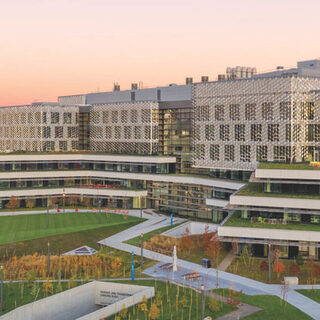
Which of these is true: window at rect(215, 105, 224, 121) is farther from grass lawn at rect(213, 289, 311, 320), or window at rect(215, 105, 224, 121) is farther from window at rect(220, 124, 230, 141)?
grass lawn at rect(213, 289, 311, 320)

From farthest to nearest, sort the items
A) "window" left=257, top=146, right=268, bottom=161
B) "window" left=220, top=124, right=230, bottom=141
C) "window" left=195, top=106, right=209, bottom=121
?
"window" left=195, top=106, right=209, bottom=121 < "window" left=220, top=124, right=230, bottom=141 < "window" left=257, top=146, right=268, bottom=161

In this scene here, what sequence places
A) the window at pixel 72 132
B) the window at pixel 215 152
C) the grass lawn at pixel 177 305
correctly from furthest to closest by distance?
the window at pixel 72 132
the window at pixel 215 152
the grass lawn at pixel 177 305

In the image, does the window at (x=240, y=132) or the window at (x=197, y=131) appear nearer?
the window at (x=240, y=132)

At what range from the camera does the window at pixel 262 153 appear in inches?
3155

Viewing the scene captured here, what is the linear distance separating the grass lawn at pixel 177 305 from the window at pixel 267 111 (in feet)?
134

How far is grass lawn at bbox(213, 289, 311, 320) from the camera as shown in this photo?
138ft

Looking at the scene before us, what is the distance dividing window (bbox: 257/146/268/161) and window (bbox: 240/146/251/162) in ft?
6.25

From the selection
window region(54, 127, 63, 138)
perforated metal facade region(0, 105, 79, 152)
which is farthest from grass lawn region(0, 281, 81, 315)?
window region(54, 127, 63, 138)

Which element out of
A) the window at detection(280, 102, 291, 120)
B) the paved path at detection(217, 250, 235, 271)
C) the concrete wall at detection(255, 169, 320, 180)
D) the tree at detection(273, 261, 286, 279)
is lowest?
the paved path at detection(217, 250, 235, 271)

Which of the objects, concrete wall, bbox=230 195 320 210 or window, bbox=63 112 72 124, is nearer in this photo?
concrete wall, bbox=230 195 320 210

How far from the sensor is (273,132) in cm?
7931

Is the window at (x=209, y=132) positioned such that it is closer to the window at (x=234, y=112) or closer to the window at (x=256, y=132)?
the window at (x=234, y=112)

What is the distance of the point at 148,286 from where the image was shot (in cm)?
4794

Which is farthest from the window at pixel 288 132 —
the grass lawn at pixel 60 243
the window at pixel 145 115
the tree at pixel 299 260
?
the window at pixel 145 115
